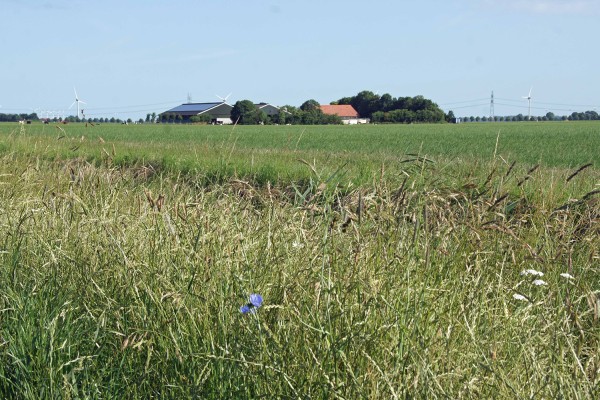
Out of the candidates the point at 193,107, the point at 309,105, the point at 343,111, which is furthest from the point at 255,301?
the point at 193,107

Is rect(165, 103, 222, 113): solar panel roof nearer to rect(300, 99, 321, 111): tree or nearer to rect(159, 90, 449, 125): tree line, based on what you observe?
rect(159, 90, 449, 125): tree line

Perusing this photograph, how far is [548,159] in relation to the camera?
18422mm

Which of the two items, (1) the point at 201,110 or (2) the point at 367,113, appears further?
(1) the point at 201,110

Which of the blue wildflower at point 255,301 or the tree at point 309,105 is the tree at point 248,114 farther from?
the blue wildflower at point 255,301

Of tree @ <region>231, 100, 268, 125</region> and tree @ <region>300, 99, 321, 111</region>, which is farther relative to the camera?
tree @ <region>300, 99, 321, 111</region>

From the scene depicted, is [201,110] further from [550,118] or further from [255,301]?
[255,301]

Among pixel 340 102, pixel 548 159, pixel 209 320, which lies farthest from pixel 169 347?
pixel 340 102

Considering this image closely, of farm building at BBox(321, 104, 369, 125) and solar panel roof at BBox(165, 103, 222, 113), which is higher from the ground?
solar panel roof at BBox(165, 103, 222, 113)

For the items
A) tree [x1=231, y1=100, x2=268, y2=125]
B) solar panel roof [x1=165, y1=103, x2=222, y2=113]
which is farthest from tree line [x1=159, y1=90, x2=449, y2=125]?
solar panel roof [x1=165, y1=103, x2=222, y2=113]

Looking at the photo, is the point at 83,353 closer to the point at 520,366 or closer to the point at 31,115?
the point at 520,366

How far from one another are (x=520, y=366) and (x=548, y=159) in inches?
651

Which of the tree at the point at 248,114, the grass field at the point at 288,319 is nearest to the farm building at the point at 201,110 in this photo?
the tree at the point at 248,114

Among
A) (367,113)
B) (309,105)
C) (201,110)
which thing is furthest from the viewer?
(201,110)

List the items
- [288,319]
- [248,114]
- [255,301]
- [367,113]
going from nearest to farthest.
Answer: [255,301] → [288,319] → [248,114] → [367,113]
